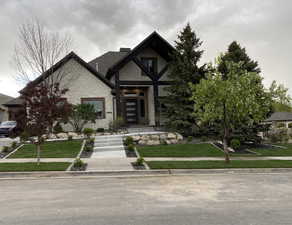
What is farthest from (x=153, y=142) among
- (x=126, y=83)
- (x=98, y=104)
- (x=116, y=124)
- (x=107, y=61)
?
(x=107, y=61)

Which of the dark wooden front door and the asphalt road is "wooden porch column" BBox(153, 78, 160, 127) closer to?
the dark wooden front door

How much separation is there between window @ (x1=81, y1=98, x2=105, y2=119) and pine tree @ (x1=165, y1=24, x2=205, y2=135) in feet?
16.5

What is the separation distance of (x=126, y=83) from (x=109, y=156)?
8.66 metres

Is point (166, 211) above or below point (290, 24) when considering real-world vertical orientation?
below

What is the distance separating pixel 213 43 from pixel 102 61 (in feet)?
36.6

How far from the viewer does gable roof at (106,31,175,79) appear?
728 inches

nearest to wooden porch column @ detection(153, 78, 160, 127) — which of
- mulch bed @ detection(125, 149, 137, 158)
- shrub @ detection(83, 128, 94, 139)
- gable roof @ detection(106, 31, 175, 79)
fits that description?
gable roof @ detection(106, 31, 175, 79)

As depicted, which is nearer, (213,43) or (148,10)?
(148,10)

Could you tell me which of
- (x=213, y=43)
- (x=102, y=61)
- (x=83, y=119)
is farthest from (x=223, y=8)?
(x=83, y=119)

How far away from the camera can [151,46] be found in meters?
20.1

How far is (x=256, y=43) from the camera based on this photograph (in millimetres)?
22109

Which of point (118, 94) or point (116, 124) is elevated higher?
point (118, 94)

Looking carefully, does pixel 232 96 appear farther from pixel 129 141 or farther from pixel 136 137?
pixel 136 137

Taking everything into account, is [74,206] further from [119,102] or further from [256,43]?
[256,43]
